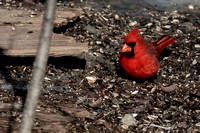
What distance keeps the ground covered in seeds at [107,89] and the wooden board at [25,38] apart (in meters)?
0.26

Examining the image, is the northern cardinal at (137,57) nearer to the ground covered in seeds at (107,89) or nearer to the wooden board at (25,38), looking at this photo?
the ground covered in seeds at (107,89)

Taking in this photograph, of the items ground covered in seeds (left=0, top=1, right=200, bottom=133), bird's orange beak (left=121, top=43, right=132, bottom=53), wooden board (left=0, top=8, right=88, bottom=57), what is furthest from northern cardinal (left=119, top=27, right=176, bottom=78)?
wooden board (left=0, top=8, right=88, bottom=57)

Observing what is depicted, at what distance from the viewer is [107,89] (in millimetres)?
3760

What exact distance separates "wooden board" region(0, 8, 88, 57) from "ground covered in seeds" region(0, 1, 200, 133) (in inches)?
10.3

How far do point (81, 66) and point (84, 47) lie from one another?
41cm

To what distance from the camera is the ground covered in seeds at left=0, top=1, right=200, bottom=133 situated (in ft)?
9.79

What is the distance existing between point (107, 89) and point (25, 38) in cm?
102

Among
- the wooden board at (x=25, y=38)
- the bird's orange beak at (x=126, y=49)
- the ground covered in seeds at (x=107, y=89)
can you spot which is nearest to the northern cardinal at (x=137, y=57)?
the bird's orange beak at (x=126, y=49)

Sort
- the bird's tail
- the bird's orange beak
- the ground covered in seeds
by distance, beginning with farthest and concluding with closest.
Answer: the bird's tail
the bird's orange beak
the ground covered in seeds

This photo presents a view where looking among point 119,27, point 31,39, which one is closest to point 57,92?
point 31,39

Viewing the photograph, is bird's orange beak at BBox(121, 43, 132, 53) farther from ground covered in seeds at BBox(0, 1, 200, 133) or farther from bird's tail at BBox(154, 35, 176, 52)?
bird's tail at BBox(154, 35, 176, 52)

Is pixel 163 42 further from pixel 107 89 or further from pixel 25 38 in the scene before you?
pixel 25 38

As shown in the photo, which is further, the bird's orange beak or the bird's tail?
the bird's tail

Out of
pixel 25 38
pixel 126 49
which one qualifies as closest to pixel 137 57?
pixel 126 49
